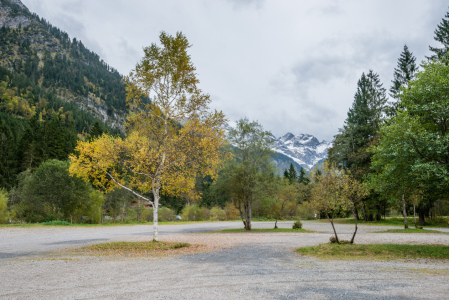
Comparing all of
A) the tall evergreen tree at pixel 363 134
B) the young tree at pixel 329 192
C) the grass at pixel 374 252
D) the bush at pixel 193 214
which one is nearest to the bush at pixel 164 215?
the bush at pixel 193 214

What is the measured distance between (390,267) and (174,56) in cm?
1496

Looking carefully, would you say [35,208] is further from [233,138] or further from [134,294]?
[134,294]

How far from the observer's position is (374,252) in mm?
12172

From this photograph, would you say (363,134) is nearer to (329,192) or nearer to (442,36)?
(442,36)

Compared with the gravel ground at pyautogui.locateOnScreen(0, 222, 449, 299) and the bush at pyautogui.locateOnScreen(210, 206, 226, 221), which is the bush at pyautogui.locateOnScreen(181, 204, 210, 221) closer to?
the bush at pyautogui.locateOnScreen(210, 206, 226, 221)

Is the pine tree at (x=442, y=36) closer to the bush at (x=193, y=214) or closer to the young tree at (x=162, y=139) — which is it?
the young tree at (x=162, y=139)

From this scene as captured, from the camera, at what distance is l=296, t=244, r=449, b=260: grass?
37.0 feet

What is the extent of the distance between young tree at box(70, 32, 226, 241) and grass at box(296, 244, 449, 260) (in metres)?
6.92

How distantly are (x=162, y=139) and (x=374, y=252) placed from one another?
488 inches

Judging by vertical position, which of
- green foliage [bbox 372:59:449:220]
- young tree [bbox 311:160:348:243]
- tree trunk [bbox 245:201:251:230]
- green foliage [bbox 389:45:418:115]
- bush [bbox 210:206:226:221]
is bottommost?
bush [bbox 210:206:226:221]

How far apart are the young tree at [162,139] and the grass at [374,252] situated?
6923 mm

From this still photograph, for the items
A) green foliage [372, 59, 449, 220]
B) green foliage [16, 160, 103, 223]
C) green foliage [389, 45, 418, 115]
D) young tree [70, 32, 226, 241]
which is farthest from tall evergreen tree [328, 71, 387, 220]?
green foliage [16, 160, 103, 223]

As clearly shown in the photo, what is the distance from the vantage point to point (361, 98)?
4941cm

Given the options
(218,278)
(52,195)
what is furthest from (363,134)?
(52,195)
